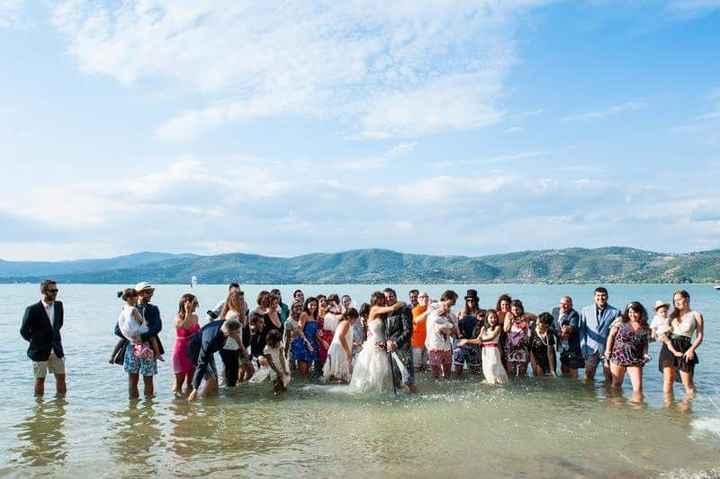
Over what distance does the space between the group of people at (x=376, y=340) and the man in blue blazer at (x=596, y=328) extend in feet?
0.08

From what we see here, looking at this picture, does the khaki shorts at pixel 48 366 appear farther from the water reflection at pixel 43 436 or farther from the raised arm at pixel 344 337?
the raised arm at pixel 344 337

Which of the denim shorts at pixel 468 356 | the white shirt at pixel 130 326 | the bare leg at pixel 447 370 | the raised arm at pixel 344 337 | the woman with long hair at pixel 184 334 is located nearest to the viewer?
the white shirt at pixel 130 326

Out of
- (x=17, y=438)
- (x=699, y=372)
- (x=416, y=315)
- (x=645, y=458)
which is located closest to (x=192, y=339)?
(x=17, y=438)

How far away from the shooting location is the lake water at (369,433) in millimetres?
7297

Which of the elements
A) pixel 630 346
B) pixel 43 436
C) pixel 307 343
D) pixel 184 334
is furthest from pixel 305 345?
pixel 630 346

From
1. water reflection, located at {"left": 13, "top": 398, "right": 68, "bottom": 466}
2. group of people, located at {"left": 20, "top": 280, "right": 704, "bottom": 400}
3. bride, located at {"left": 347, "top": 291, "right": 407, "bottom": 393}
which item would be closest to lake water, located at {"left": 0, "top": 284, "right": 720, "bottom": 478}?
water reflection, located at {"left": 13, "top": 398, "right": 68, "bottom": 466}

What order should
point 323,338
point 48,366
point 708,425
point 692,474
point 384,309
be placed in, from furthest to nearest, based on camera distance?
1. point 323,338
2. point 384,309
3. point 48,366
4. point 708,425
5. point 692,474

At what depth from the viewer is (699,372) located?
1656cm

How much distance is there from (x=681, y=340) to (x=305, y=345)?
27.2 ft

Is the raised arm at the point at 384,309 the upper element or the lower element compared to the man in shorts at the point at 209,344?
upper

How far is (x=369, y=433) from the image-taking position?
29.1ft

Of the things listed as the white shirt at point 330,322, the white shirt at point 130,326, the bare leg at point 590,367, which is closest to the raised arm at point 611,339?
the bare leg at point 590,367

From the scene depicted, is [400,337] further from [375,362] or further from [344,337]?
[344,337]

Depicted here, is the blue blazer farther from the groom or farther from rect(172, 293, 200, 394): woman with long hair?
rect(172, 293, 200, 394): woman with long hair
